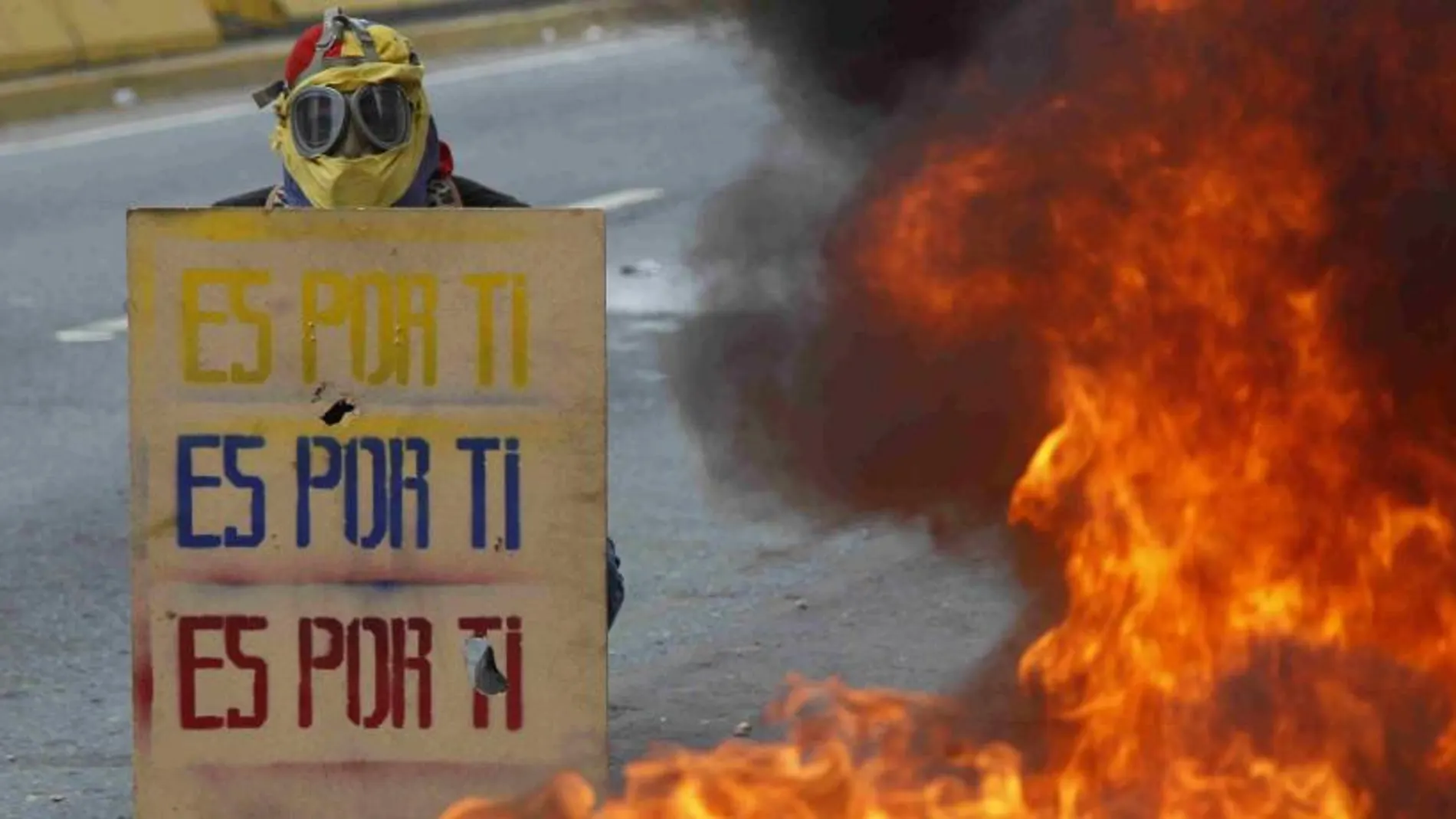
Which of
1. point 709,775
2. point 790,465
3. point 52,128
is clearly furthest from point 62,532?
point 52,128

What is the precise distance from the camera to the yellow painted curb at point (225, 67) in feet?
56.3

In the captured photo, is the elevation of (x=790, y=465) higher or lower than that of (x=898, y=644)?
higher

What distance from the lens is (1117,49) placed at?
5.37 meters

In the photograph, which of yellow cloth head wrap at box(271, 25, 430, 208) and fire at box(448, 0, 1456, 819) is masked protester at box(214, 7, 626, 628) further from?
fire at box(448, 0, 1456, 819)

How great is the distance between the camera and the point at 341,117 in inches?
204

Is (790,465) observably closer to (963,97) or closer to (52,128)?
(963,97)

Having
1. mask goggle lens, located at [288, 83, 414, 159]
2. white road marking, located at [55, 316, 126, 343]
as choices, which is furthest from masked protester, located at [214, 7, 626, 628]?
white road marking, located at [55, 316, 126, 343]

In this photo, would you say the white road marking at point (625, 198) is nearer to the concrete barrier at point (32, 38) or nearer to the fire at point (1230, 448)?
the concrete barrier at point (32, 38)

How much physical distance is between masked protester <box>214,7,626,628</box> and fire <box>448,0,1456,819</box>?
2.79 feet

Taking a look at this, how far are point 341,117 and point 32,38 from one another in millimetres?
12760

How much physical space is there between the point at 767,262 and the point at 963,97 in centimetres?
65

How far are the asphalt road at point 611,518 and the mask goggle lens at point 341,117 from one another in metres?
1.08

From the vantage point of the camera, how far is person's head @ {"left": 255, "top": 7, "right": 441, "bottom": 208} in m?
5.19

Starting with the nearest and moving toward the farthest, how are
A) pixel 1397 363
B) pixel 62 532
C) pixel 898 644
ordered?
1. pixel 1397 363
2. pixel 898 644
3. pixel 62 532
